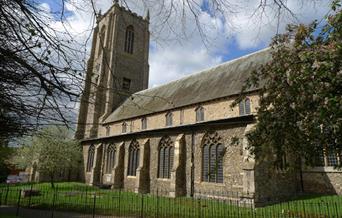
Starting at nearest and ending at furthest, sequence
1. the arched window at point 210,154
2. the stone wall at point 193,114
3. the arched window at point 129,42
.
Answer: the arched window at point 210,154 → the stone wall at point 193,114 → the arched window at point 129,42

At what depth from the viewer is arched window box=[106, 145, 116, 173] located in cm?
2700

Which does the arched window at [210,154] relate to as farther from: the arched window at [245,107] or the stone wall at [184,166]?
the arched window at [245,107]

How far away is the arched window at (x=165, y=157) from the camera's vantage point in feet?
68.4

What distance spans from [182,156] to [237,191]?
517 centimetres

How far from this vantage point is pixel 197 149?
19.0 meters

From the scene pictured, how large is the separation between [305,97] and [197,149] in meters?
12.8

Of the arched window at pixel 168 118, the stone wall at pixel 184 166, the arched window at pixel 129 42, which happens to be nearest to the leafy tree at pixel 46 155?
the stone wall at pixel 184 166

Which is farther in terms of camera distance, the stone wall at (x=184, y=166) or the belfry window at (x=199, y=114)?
the belfry window at (x=199, y=114)

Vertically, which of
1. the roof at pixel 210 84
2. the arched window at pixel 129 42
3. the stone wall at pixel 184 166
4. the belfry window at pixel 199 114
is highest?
the arched window at pixel 129 42

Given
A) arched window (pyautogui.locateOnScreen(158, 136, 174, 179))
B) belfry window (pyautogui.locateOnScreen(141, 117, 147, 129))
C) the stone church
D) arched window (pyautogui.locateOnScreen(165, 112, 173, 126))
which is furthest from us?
belfry window (pyautogui.locateOnScreen(141, 117, 147, 129))

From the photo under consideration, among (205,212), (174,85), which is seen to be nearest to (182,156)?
(205,212)

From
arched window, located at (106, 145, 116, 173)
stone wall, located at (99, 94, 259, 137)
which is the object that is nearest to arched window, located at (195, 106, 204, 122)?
stone wall, located at (99, 94, 259, 137)

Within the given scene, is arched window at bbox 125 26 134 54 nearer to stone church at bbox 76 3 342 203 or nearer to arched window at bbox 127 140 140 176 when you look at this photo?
stone church at bbox 76 3 342 203

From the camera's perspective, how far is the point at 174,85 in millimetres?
28953
